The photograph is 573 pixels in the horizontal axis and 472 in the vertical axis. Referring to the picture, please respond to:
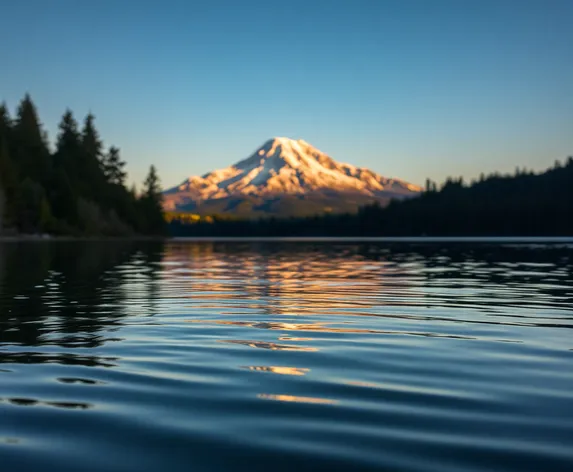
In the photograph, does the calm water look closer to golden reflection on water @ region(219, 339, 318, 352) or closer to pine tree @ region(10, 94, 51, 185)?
golden reflection on water @ region(219, 339, 318, 352)

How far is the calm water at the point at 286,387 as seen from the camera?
6891 mm

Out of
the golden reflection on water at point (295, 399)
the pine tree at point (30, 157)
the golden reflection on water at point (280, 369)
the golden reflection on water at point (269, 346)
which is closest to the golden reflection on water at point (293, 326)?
the golden reflection on water at point (269, 346)

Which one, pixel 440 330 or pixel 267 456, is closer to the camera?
pixel 267 456

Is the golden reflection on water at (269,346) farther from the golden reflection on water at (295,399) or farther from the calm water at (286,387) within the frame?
the golden reflection on water at (295,399)

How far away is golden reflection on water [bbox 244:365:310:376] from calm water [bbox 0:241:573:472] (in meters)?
0.05

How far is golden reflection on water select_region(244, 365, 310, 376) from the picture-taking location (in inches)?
436

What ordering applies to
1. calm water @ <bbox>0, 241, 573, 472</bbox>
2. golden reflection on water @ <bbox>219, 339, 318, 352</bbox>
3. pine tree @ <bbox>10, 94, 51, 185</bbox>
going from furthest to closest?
pine tree @ <bbox>10, 94, 51, 185</bbox> → golden reflection on water @ <bbox>219, 339, 318, 352</bbox> → calm water @ <bbox>0, 241, 573, 472</bbox>

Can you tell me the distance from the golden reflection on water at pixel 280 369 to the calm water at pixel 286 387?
5 cm

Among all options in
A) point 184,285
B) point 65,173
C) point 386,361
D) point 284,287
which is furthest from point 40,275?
point 65,173

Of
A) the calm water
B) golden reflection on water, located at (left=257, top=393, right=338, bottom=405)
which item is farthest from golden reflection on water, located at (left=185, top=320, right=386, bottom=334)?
golden reflection on water, located at (left=257, top=393, right=338, bottom=405)

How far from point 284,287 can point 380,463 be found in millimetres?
23090

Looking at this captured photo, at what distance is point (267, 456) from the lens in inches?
267

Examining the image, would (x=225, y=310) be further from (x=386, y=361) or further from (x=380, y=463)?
(x=380, y=463)

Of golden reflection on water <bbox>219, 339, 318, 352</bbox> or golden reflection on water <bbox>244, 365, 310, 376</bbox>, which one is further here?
golden reflection on water <bbox>219, 339, 318, 352</bbox>
